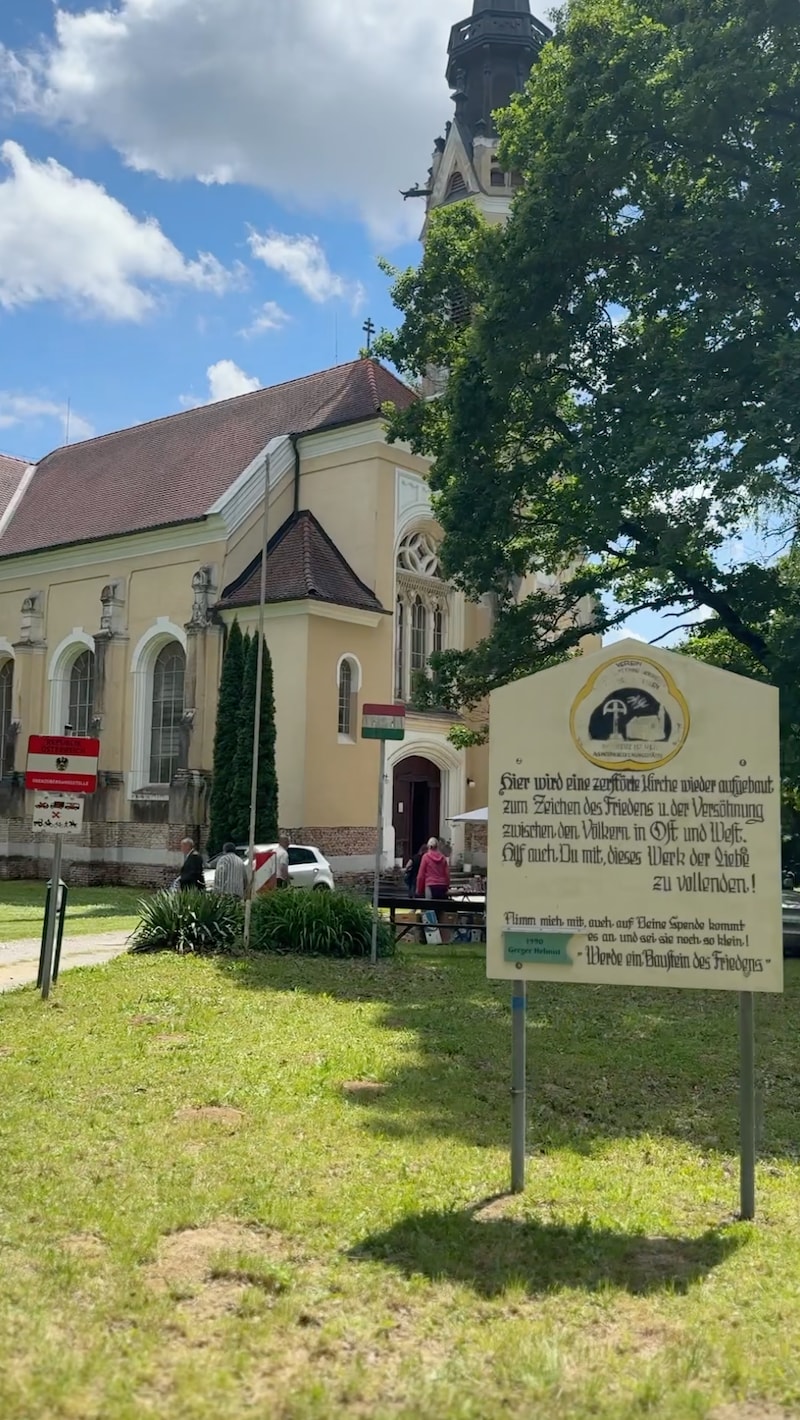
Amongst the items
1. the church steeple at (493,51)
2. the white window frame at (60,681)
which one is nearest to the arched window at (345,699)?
the white window frame at (60,681)

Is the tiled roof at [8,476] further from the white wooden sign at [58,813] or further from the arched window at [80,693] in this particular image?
the white wooden sign at [58,813]

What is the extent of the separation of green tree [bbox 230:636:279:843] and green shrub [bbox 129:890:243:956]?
9633 millimetres

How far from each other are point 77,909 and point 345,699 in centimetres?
833

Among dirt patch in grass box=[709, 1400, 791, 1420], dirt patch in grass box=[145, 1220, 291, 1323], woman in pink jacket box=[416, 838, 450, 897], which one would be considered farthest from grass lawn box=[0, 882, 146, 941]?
dirt patch in grass box=[709, 1400, 791, 1420]

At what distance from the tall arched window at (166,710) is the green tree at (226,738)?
12.8 feet

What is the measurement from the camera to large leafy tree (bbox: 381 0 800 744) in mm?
14586

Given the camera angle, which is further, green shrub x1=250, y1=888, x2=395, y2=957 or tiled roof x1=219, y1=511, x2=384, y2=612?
tiled roof x1=219, y1=511, x2=384, y2=612

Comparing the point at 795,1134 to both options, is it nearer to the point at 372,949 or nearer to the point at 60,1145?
the point at 60,1145

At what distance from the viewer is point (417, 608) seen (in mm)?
30844

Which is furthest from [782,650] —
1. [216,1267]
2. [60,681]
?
[60,681]

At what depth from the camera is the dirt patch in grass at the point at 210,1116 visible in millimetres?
6789

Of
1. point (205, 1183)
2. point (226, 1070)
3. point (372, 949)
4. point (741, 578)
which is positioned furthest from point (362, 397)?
point (205, 1183)

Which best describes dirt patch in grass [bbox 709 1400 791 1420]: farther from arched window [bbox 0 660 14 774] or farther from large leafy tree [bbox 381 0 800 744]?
arched window [bbox 0 660 14 774]

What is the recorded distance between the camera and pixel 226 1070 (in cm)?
816
